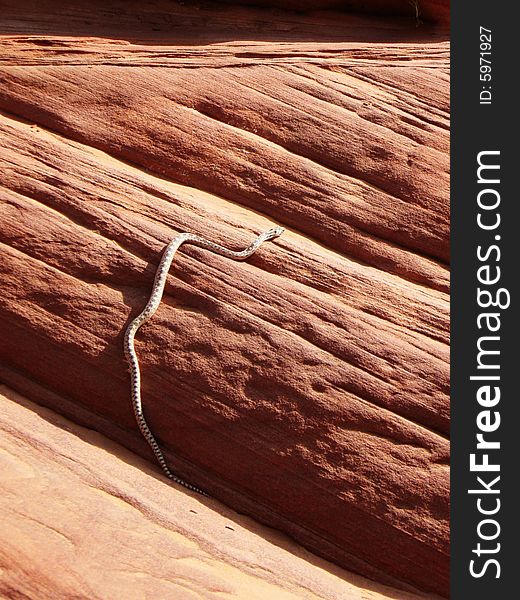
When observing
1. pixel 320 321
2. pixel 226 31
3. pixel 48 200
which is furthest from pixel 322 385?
pixel 226 31

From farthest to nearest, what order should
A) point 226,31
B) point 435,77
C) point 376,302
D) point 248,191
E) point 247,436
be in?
point 226,31, point 435,77, point 248,191, point 376,302, point 247,436

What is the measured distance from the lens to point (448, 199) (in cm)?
921

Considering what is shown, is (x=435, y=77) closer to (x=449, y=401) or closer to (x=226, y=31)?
(x=226, y=31)

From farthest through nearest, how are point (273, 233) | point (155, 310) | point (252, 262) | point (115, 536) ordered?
point (273, 233) → point (252, 262) → point (155, 310) → point (115, 536)

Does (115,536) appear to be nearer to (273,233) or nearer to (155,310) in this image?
(155,310)

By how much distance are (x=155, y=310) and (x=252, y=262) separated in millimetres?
1140

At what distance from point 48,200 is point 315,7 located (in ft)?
15.3

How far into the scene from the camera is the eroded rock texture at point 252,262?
7809 mm

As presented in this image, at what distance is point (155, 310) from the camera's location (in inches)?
320

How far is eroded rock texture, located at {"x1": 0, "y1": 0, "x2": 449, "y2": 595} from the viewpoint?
7.81 m

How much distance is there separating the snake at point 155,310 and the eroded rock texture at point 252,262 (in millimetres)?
92

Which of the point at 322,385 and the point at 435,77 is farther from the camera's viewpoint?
the point at 435,77

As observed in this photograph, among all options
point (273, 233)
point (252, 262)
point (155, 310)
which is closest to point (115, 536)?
point (155, 310)

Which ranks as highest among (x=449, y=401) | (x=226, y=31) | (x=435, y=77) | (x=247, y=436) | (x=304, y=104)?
(x=226, y=31)
